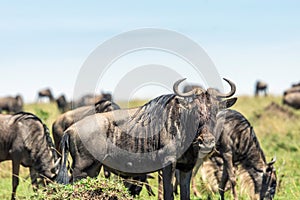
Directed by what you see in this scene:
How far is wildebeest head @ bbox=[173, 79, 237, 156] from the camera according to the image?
6.54 metres

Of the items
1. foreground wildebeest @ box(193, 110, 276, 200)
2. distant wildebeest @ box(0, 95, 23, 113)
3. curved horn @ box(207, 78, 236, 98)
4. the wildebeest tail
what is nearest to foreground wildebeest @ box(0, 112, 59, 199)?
the wildebeest tail

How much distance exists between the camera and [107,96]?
23703mm

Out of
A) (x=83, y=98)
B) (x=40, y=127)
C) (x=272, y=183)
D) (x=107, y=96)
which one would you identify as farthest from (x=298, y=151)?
(x=83, y=98)

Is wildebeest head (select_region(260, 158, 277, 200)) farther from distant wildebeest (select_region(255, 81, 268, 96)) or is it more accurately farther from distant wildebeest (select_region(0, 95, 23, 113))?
distant wildebeest (select_region(255, 81, 268, 96))

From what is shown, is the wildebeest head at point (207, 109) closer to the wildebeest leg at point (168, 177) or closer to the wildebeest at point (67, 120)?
the wildebeest leg at point (168, 177)

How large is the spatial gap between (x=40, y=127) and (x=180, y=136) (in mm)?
3652

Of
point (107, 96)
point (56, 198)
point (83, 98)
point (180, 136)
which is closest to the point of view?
point (56, 198)

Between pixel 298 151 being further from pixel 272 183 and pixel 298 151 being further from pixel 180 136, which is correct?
pixel 180 136

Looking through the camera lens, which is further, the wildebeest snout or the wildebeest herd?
the wildebeest herd

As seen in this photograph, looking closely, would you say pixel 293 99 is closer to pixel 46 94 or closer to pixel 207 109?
pixel 46 94

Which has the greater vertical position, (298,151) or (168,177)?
(168,177)

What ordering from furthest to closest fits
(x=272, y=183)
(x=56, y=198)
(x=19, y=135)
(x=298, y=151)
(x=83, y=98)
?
1. (x=83, y=98)
2. (x=298, y=151)
3. (x=19, y=135)
4. (x=272, y=183)
5. (x=56, y=198)

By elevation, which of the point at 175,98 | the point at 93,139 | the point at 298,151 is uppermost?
the point at 175,98

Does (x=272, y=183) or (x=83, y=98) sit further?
(x=83, y=98)
